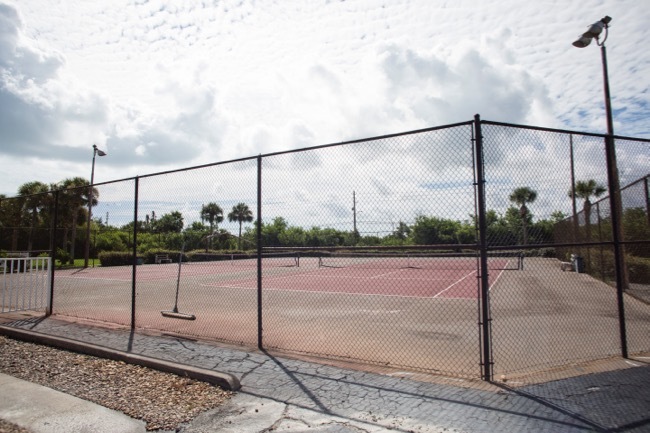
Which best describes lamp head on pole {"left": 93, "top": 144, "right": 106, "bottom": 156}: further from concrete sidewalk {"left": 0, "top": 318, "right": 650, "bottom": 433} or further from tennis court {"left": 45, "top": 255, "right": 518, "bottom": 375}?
concrete sidewalk {"left": 0, "top": 318, "right": 650, "bottom": 433}

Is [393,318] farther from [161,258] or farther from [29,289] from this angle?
[161,258]

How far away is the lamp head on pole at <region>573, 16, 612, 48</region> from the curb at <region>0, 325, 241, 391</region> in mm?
10590

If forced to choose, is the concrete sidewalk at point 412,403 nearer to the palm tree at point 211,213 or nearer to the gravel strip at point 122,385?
the gravel strip at point 122,385

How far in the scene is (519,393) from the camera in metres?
4.02

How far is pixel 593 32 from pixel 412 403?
9812mm

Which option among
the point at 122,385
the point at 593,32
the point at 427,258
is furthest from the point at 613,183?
the point at 122,385

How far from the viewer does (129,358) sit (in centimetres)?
533

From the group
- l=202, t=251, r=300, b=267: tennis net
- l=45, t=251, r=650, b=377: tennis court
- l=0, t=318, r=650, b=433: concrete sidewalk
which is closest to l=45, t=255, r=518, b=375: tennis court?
l=45, t=251, r=650, b=377: tennis court

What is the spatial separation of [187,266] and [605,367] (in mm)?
25914

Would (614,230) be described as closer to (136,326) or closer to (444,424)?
(444,424)

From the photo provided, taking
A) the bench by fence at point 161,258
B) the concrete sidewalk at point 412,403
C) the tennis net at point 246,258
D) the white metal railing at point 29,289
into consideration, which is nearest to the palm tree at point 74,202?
the bench by fence at point 161,258

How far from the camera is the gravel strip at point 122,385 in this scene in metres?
3.86

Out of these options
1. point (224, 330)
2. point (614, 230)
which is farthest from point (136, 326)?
point (614, 230)

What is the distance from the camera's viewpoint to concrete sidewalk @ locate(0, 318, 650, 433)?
3.40 metres
